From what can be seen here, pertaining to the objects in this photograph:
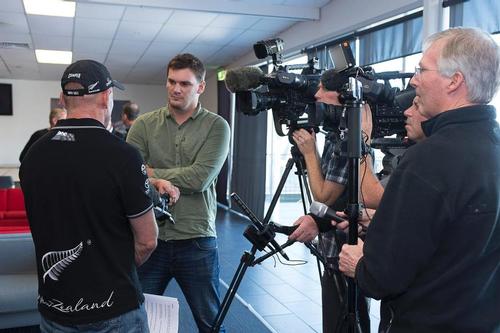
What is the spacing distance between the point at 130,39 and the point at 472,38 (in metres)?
6.27

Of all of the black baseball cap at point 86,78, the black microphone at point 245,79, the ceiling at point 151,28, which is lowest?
the black baseball cap at point 86,78

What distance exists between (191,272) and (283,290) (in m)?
2.16

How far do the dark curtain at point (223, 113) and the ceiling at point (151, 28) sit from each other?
0.50 meters

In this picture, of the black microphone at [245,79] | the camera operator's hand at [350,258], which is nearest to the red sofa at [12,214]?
the black microphone at [245,79]

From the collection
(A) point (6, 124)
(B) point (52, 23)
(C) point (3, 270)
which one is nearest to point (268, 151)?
(B) point (52, 23)

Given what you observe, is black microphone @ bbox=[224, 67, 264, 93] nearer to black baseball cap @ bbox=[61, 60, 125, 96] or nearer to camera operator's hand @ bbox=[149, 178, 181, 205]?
camera operator's hand @ bbox=[149, 178, 181, 205]

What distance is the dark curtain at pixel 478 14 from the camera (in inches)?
126

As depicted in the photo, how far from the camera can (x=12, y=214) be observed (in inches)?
129

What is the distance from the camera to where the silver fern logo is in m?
1.21

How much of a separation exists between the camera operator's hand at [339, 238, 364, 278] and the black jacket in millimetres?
103

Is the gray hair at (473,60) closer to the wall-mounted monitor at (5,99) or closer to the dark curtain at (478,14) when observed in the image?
the dark curtain at (478,14)

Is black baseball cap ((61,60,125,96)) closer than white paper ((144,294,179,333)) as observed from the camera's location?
Yes

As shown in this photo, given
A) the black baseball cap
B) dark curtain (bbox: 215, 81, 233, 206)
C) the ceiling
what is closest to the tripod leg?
the black baseball cap

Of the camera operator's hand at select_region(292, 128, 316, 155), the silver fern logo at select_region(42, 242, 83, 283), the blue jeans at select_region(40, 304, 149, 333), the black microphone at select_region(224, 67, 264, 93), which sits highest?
the black microphone at select_region(224, 67, 264, 93)
